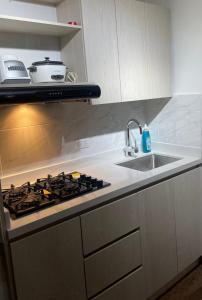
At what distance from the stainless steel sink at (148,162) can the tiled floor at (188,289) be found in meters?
0.92

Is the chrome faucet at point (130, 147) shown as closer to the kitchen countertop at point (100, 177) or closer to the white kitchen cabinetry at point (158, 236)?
the kitchen countertop at point (100, 177)

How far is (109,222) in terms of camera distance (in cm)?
157

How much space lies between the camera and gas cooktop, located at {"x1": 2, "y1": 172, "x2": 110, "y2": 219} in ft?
4.50

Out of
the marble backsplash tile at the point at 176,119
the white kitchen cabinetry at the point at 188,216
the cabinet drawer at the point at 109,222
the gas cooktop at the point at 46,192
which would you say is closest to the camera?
the gas cooktop at the point at 46,192

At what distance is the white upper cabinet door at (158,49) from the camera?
2.05 metres

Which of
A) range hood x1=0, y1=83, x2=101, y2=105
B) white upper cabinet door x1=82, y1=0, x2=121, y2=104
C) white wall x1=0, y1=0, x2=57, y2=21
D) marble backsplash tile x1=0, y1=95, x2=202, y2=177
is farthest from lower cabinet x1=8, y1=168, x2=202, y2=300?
white wall x1=0, y1=0, x2=57, y2=21

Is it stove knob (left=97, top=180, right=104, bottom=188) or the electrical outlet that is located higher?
the electrical outlet

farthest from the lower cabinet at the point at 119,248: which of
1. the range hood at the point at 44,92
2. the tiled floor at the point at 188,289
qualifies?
the range hood at the point at 44,92

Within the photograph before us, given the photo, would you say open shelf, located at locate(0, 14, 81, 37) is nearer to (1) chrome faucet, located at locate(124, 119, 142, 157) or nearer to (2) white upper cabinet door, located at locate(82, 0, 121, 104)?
(2) white upper cabinet door, located at locate(82, 0, 121, 104)

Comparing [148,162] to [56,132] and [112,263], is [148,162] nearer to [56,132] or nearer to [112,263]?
[56,132]

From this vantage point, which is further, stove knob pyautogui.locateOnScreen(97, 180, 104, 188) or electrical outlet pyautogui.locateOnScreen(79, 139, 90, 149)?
electrical outlet pyautogui.locateOnScreen(79, 139, 90, 149)

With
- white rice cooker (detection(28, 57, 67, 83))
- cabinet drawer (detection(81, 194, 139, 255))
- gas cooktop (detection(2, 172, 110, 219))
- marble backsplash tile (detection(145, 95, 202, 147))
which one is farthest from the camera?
marble backsplash tile (detection(145, 95, 202, 147))

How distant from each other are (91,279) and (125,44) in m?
1.54

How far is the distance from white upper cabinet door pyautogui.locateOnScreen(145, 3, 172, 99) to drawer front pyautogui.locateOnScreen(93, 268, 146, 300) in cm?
131
